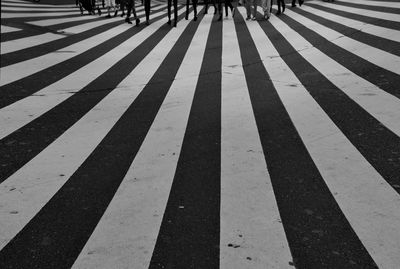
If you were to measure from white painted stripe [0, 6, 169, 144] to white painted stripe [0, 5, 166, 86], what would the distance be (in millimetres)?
775

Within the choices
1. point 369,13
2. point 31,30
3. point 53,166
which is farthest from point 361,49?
point 31,30

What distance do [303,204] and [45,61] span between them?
743 centimetres

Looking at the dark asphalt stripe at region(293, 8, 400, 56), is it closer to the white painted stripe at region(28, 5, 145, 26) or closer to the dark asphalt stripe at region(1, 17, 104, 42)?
the dark asphalt stripe at region(1, 17, 104, 42)

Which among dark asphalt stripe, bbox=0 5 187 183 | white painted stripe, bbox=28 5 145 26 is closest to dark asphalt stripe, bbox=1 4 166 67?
white painted stripe, bbox=28 5 145 26

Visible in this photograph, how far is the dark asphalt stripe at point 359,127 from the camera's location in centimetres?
436

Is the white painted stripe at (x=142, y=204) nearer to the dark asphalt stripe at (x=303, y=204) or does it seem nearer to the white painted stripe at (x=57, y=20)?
the dark asphalt stripe at (x=303, y=204)

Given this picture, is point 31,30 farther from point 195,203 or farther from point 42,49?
point 195,203

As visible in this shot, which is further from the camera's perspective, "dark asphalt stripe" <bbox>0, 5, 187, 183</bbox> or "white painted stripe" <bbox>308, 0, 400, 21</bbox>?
"white painted stripe" <bbox>308, 0, 400, 21</bbox>

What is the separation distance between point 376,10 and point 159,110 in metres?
10.8

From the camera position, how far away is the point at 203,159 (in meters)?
4.68

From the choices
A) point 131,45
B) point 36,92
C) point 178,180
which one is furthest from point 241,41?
point 178,180

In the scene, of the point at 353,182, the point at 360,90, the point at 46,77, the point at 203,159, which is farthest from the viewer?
the point at 46,77

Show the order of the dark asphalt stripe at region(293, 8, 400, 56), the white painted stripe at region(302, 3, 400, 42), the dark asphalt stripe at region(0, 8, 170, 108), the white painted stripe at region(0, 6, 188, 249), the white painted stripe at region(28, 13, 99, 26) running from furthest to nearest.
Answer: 1. the white painted stripe at region(28, 13, 99, 26)
2. the white painted stripe at region(302, 3, 400, 42)
3. the dark asphalt stripe at region(293, 8, 400, 56)
4. the dark asphalt stripe at region(0, 8, 170, 108)
5. the white painted stripe at region(0, 6, 188, 249)

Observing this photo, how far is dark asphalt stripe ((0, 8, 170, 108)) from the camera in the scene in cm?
704
